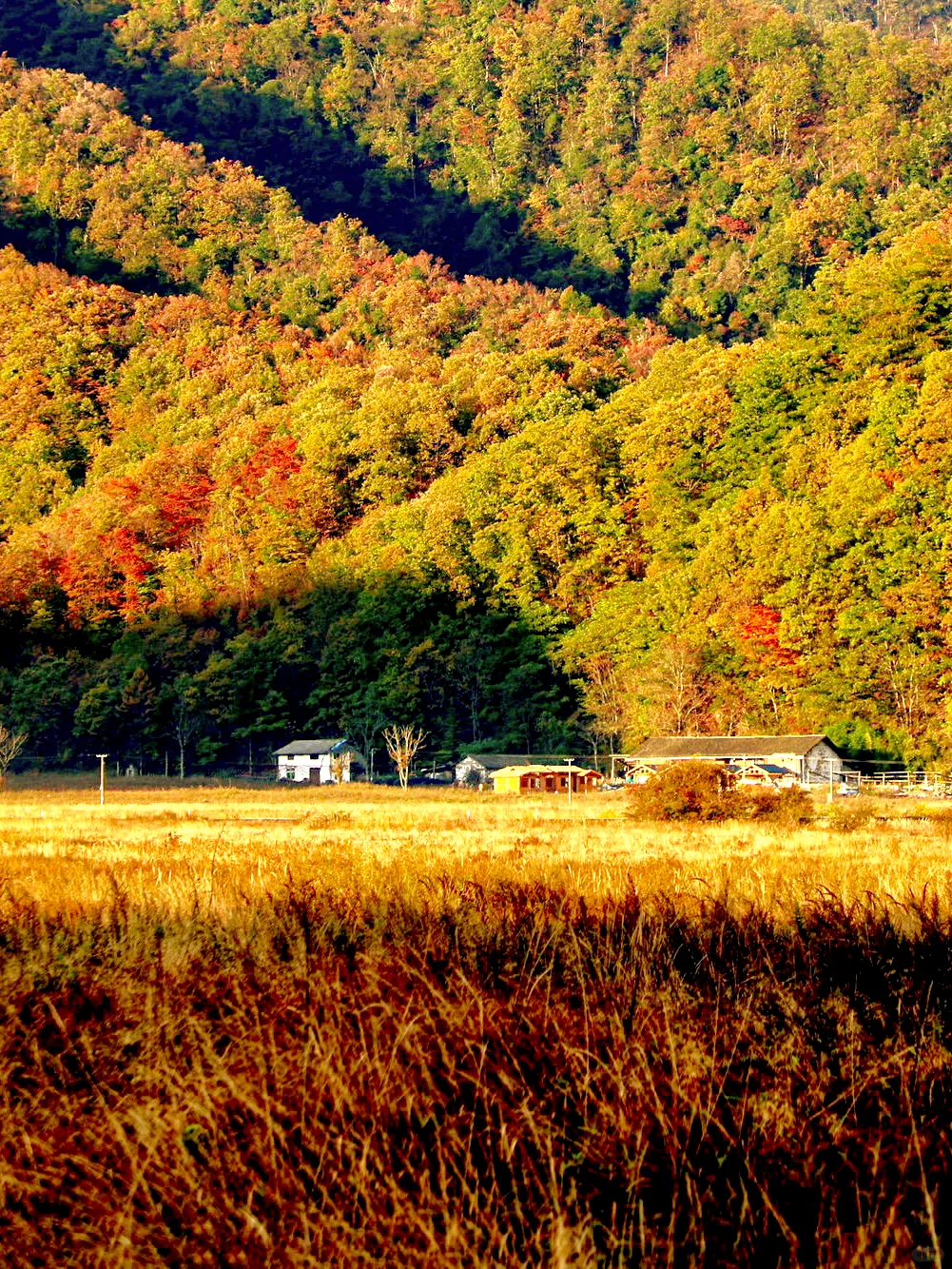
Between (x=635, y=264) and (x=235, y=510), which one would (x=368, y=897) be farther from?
(x=635, y=264)

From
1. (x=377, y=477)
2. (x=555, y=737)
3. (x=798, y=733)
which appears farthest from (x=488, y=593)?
(x=798, y=733)

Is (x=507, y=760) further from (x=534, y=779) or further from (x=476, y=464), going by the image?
(x=476, y=464)

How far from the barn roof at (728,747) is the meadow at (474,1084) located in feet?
203

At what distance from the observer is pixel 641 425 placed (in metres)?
105

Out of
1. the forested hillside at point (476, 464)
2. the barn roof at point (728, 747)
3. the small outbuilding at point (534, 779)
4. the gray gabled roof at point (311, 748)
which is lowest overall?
the small outbuilding at point (534, 779)

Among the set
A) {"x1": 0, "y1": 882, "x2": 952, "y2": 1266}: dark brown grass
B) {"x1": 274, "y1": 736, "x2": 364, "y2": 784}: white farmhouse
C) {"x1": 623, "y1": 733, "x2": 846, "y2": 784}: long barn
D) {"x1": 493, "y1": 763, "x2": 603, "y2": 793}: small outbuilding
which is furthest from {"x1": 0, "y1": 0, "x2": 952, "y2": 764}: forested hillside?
{"x1": 0, "y1": 882, "x2": 952, "y2": 1266}: dark brown grass

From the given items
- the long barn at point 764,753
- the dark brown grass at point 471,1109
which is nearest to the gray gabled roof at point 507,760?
the long barn at point 764,753

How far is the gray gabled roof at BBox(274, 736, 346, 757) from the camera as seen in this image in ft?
291

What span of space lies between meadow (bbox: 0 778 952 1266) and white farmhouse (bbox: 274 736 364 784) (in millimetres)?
76493

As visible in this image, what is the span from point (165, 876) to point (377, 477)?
4077 inches

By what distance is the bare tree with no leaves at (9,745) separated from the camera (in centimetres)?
8550

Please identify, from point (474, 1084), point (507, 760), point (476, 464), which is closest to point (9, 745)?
point (507, 760)

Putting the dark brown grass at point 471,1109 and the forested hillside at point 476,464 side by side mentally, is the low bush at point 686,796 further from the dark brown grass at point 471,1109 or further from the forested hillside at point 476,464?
the dark brown grass at point 471,1109

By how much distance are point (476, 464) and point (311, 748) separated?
2801cm
